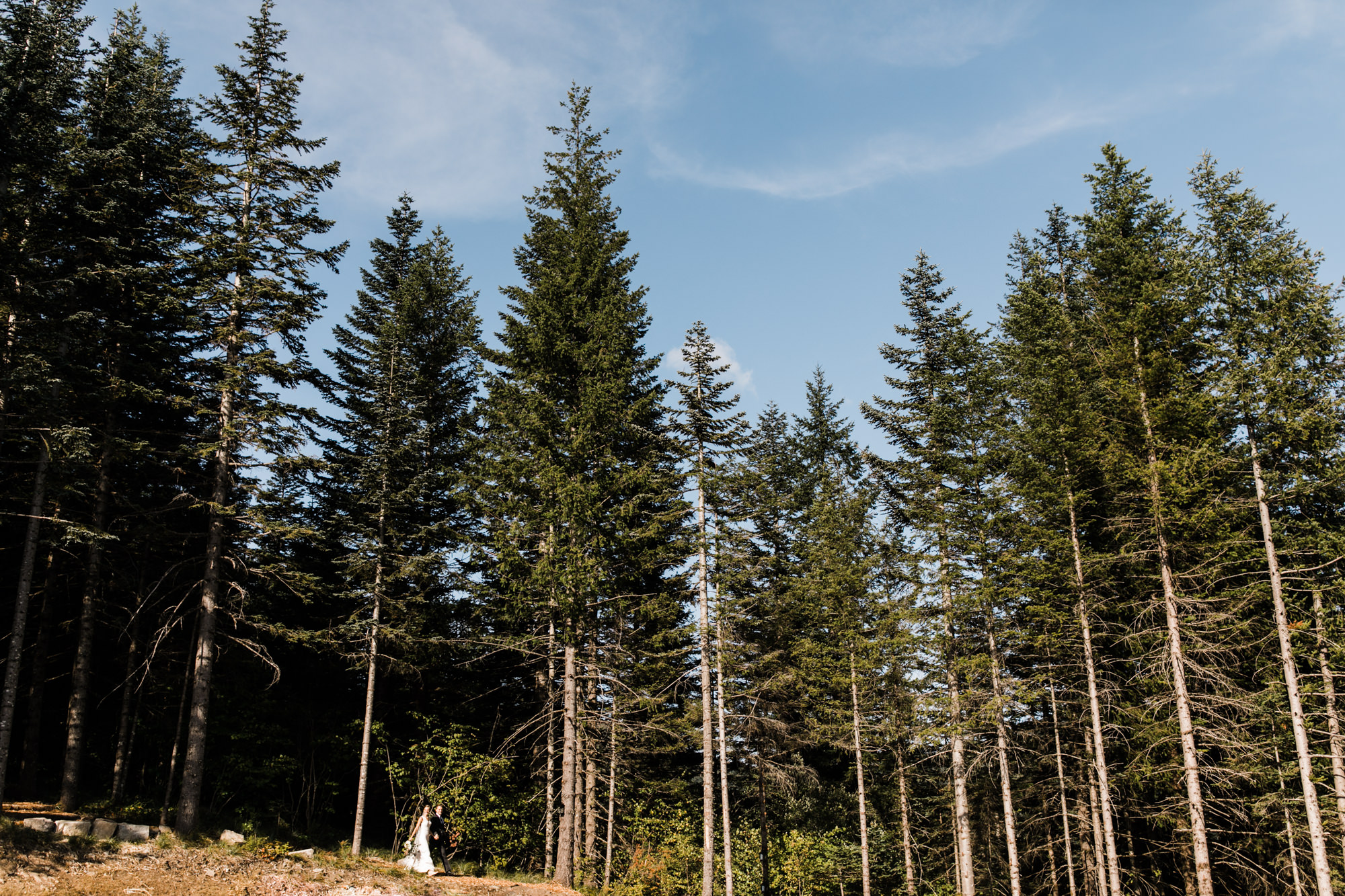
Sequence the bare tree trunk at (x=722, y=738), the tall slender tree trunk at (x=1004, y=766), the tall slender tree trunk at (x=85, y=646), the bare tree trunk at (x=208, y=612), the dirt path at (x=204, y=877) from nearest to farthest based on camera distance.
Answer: the dirt path at (x=204, y=877), the bare tree trunk at (x=208, y=612), the tall slender tree trunk at (x=85, y=646), the tall slender tree trunk at (x=1004, y=766), the bare tree trunk at (x=722, y=738)

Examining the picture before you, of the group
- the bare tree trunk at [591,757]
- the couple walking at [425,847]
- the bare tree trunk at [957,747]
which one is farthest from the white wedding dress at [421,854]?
the bare tree trunk at [957,747]

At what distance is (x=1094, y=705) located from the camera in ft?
65.0

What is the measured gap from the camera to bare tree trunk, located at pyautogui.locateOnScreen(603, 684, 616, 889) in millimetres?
20203

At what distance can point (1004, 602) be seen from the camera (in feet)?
69.4

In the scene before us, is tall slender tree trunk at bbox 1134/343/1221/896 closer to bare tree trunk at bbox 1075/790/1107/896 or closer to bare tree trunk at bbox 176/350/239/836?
bare tree trunk at bbox 1075/790/1107/896

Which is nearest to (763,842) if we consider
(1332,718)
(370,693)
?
(370,693)

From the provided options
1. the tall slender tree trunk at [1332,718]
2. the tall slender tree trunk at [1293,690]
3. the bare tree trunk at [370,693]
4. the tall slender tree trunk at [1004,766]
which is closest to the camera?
the tall slender tree trunk at [1293,690]

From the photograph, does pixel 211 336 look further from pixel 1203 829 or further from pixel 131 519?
pixel 1203 829

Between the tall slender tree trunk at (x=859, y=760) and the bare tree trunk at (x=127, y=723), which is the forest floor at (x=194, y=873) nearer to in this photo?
the bare tree trunk at (x=127, y=723)

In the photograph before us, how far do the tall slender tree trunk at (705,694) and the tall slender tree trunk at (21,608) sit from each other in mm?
15036

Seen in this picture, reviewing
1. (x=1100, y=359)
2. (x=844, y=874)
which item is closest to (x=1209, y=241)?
(x=1100, y=359)

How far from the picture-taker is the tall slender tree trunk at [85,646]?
17.0 m

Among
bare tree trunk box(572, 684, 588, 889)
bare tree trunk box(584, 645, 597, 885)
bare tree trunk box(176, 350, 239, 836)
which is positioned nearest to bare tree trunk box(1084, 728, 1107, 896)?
bare tree trunk box(584, 645, 597, 885)

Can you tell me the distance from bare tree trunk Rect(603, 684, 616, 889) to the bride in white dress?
169 inches
